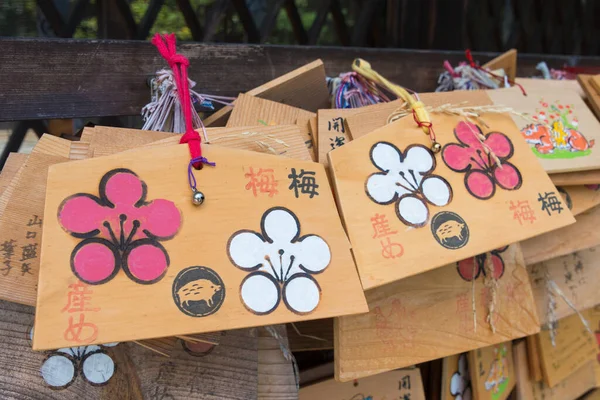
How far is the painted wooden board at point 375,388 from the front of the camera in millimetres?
1060

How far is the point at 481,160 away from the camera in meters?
0.90

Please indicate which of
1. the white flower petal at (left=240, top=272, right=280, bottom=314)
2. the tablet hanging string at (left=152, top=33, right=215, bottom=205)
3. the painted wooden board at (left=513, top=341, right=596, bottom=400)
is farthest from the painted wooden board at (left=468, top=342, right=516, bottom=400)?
the tablet hanging string at (left=152, top=33, right=215, bottom=205)

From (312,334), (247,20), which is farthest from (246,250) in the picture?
(247,20)

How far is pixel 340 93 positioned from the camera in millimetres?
1130

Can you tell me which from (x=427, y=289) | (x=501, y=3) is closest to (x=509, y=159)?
(x=427, y=289)

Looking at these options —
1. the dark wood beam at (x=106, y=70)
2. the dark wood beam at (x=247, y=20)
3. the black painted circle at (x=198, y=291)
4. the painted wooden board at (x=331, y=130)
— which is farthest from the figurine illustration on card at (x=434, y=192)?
the dark wood beam at (x=247, y=20)

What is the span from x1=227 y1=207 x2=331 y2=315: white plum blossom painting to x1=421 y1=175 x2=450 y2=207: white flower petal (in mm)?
202

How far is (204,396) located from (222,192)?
0.32m

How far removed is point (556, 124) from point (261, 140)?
682 millimetres

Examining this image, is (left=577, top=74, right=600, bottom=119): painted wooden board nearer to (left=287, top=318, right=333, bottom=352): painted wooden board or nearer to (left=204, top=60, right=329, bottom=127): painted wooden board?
(left=204, top=60, right=329, bottom=127): painted wooden board

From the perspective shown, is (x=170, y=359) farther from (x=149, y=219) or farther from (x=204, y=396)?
(x=149, y=219)

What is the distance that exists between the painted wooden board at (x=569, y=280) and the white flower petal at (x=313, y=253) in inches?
29.1

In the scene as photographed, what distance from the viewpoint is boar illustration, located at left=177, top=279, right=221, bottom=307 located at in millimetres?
645

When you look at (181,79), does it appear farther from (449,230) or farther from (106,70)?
(449,230)
